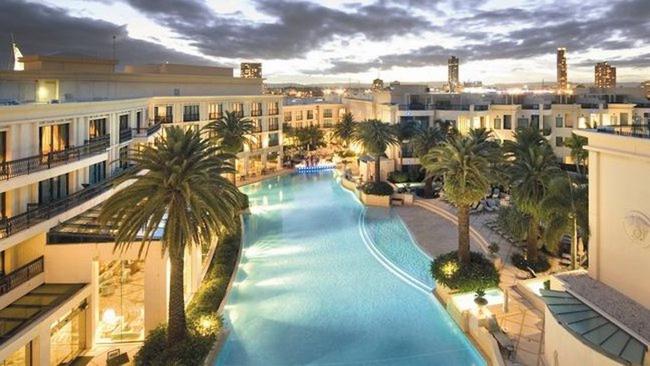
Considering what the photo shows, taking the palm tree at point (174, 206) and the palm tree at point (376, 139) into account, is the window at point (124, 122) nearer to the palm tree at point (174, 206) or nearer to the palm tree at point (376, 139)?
the palm tree at point (174, 206)

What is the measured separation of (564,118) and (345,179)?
78.9ft

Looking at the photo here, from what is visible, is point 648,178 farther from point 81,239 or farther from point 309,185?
point 309,185

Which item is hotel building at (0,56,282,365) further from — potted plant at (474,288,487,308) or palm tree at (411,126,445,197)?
palm tree at (411,126,445,197)

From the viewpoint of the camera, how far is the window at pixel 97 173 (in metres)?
24.4

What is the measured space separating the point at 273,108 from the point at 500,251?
4116 cm

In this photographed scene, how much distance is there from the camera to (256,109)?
58938 millimetres

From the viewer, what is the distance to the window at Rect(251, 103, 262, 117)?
58.4 meters

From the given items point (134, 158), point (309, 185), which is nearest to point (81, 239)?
point (134, 158)

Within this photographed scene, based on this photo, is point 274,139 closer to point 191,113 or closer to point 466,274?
point 191,113

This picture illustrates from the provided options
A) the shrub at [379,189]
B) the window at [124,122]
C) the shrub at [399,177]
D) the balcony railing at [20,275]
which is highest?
the window at [124,122]

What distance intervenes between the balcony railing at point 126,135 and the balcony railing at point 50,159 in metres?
4.60

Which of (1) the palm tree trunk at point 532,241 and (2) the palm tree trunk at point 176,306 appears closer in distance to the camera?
(2) the palm tree trunk at point 176,306

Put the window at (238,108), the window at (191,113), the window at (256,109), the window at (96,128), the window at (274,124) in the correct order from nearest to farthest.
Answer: the window at (96,128)
the window at (191,113)
the window at (238,108)
the window at (256,109)
the window at (274,124)

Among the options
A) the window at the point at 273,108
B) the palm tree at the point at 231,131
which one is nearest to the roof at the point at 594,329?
the palm tree at the point at 231,131
